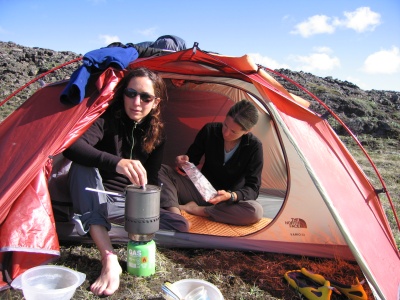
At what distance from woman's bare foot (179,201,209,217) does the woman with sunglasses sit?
500 millimetres

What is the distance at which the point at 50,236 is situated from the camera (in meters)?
1.68

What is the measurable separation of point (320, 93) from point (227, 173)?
40.3 feet

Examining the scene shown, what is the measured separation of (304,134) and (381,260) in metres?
0.79

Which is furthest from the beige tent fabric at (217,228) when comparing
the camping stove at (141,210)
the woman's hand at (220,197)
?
the camping stove at (141,210)

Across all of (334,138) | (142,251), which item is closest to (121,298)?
(142,251)

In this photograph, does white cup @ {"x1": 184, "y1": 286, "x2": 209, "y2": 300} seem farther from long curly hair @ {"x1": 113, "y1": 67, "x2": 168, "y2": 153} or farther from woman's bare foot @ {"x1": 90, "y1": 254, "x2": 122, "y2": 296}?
long curly hair @ {"x1": 113, "y1": 67, "x2": 168, "y2": 153}

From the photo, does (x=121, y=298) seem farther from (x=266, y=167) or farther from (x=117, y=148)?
(x=266, y=167)

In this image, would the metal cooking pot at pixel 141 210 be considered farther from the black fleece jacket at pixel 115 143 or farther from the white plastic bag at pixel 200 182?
the white plastic bag at pixel 200 182

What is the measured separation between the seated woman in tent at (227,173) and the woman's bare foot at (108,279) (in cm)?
Answer: 80

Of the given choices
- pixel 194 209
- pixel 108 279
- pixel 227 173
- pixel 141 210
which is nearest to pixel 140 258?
pixel 108 279

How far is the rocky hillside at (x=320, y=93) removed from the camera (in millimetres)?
9719

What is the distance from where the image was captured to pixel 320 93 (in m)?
13.9

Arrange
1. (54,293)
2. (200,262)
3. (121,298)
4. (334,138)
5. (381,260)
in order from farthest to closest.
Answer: (334,138)
(200,262)
(381,260)
(121,298)
(54,293)

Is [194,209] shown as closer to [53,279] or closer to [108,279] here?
[108,279]
